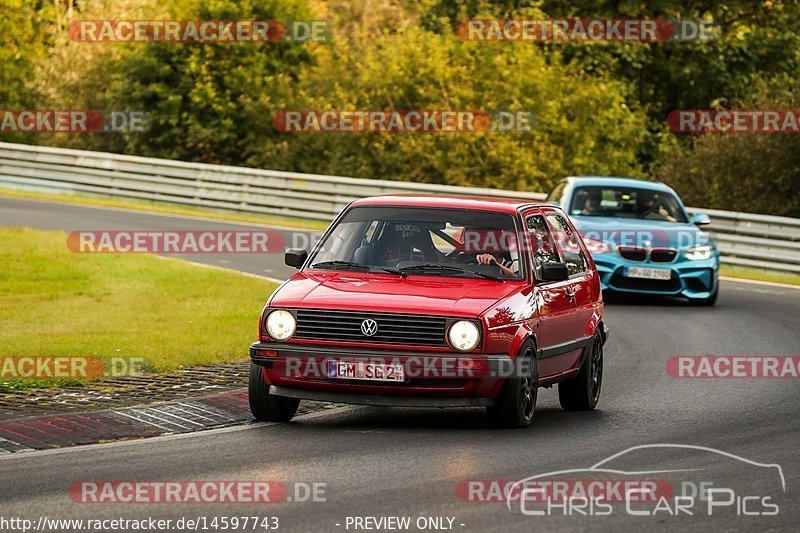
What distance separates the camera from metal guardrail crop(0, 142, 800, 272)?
27219mm

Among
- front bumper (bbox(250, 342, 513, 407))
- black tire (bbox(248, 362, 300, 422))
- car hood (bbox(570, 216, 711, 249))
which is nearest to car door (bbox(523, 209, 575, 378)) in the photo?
front bumper (bbox(250, 342, 513, 407))

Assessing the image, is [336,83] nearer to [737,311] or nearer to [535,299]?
[737,311]

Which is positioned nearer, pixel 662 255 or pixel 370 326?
pixel 370 326

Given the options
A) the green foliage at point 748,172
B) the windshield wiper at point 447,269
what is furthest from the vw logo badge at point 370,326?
the green foliage at point 748,172

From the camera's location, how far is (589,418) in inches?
452

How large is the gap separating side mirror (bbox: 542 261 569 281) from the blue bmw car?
8.81 m

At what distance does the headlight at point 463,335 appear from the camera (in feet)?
33.4

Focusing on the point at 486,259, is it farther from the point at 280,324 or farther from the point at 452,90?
the point at 452,90

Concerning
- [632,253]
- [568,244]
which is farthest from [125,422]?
[632,253]

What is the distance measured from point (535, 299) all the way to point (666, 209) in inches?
416

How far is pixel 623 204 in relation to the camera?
21.1 m

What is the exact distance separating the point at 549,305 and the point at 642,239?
9155 mm

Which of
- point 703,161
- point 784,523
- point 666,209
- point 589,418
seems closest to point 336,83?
point 703,161

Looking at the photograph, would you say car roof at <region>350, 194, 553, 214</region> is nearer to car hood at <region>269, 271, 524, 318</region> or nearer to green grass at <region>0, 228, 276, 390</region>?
car hood at <region>269, 271, 524, 318</region>
